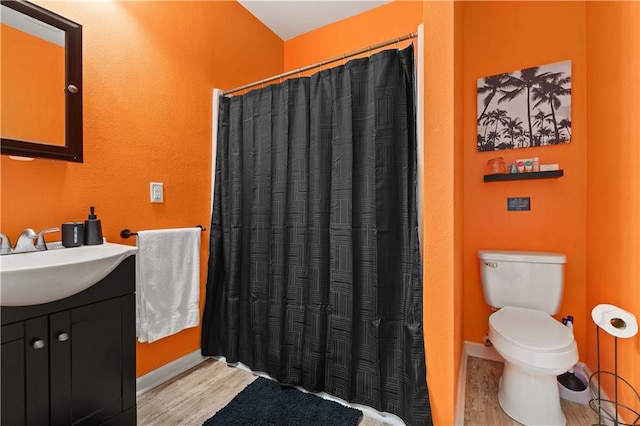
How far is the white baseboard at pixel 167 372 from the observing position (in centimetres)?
161

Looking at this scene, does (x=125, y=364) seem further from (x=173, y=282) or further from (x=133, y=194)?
(x=133, y=194)

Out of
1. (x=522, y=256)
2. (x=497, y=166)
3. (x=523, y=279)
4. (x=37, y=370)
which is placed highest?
(x=497, y=166)

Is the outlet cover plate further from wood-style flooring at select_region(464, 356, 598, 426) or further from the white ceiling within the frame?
the white ceiling

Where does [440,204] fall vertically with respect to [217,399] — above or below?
above

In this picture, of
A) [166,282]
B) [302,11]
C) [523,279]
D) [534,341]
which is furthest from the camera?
[302,11]

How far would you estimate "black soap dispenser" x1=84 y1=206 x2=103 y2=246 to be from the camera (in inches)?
50.6

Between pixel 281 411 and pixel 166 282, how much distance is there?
986 mm

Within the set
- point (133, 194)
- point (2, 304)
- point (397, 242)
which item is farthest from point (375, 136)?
point (2, 304)

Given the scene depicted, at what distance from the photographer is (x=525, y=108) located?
6.52ft

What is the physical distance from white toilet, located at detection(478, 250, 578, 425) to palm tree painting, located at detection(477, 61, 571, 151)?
81 centimetres

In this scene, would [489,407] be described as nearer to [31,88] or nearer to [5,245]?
[5,245]

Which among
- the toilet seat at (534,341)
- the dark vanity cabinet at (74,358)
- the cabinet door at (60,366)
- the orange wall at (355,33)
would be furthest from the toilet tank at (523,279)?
the cabinet door at (60,366)

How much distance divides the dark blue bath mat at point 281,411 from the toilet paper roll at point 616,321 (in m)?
1.27

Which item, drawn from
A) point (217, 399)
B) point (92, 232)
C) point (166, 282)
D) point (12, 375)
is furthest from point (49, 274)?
point (217, 399)
